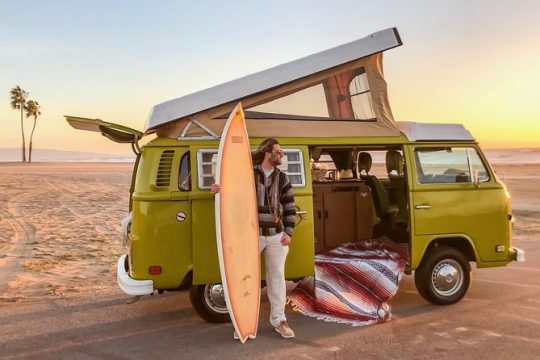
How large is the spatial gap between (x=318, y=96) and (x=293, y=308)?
2.72 meters

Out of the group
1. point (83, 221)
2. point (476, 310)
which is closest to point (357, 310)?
point (476, 310)

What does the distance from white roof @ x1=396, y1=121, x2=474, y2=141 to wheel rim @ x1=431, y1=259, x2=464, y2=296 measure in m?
1.65

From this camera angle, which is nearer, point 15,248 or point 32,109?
point 15,248

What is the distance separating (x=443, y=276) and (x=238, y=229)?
307 centimetres

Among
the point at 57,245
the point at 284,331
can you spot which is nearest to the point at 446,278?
the point at 284,331

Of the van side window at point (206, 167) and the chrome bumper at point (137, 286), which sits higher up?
the van side window at point (206, 167)

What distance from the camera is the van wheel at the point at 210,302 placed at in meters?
6.13

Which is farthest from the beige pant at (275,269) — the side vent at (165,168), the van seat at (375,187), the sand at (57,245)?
the sand at (57,245)

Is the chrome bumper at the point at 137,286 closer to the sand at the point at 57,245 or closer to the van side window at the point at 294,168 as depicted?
the van side window at the point at 294,168

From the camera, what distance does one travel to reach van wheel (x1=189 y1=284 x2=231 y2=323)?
613 centimetres

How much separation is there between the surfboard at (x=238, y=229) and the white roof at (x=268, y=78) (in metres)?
0.57

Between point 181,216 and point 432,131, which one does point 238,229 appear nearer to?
point 181,216

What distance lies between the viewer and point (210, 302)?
6223mm

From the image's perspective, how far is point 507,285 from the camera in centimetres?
793
